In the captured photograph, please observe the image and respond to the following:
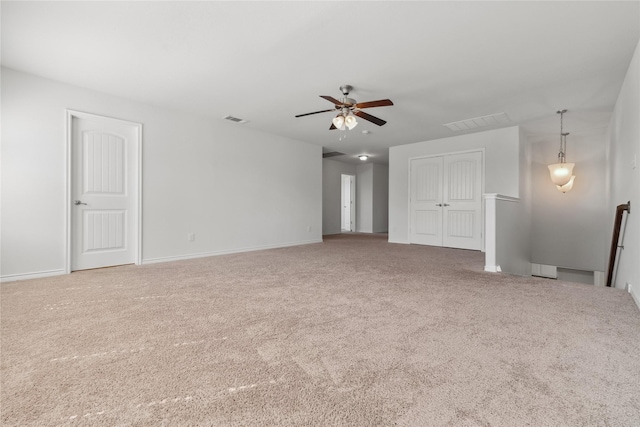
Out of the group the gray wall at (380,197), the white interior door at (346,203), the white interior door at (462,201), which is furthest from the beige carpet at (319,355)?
the white interior door at (346,203)

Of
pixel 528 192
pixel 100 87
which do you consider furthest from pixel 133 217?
pixel 528 192

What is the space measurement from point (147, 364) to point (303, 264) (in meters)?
2.80

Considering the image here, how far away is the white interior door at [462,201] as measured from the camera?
5863 millimetres

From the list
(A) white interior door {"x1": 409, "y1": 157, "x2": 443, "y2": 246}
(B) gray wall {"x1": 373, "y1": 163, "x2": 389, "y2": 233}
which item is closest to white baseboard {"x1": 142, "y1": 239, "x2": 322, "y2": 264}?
(A) white interior door {"x1": 409, "y1": 157, "x2": 443, "y2": 246}

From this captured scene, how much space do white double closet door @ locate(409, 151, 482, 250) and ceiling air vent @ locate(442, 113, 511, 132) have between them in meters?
0.70

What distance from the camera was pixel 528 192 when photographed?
606cm

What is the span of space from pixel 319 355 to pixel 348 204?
9.07m

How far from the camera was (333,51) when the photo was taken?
287 cm

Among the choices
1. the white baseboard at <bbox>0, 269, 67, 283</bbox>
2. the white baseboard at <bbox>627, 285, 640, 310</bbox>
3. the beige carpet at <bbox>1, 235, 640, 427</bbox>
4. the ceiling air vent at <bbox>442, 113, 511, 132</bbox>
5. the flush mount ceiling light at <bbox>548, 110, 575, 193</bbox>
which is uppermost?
the ceiling air vent at <bbox>442, 113, 511, 132</bbox>

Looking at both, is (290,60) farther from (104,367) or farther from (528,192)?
(528,192)

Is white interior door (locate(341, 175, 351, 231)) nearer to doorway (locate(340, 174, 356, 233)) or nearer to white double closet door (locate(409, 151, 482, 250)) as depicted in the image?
doorway (locate(340, 174, 356, 233))

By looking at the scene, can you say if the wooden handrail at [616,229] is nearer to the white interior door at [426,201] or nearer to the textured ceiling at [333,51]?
the textured ceiling at [333,51]

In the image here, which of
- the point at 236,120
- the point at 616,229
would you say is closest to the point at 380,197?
the point at 236,120

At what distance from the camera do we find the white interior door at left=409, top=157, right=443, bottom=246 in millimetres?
6461
